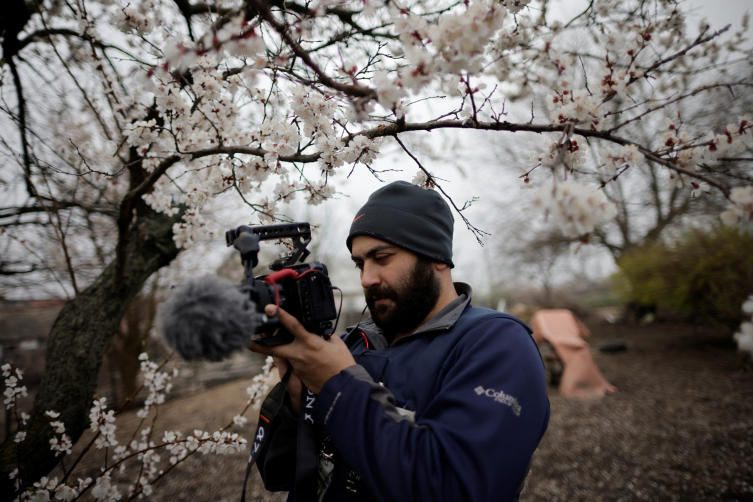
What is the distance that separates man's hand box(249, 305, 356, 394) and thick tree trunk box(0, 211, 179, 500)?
5.57 ft

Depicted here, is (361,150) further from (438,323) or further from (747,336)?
(747,336)

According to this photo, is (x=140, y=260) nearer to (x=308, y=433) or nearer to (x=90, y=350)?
(x=90, y=350)

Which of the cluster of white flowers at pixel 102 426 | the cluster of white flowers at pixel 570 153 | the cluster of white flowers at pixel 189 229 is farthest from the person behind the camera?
the cluster of white flowers at pixel 189 229

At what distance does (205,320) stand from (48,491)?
77.2 inches

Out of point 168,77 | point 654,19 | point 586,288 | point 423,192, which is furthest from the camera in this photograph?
point 586,288

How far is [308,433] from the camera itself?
1276mm

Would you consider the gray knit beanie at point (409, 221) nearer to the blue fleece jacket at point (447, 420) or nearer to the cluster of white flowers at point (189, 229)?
the blue fleece jacket at point (447, 420)

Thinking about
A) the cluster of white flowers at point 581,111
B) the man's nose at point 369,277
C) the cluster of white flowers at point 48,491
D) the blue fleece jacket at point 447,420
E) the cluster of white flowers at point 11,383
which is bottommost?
the cluster of white flowers at point 48,491

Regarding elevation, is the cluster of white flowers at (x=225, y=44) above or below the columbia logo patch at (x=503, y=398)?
above

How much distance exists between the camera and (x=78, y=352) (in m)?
2.04

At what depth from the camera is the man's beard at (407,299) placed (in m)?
1.46

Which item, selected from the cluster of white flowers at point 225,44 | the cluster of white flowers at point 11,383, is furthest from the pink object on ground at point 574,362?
the cluster of white flowers at point 11,383

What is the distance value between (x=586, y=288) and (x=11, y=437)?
2768cm

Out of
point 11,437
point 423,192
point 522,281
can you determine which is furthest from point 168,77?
point 522,281
